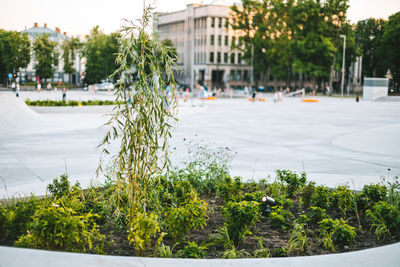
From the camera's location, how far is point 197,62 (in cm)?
12288

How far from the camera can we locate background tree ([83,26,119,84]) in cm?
9456

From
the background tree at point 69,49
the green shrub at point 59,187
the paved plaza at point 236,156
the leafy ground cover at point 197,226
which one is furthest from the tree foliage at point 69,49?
the leafy ground cover at point 197,226

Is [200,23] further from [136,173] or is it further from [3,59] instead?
[136,173]

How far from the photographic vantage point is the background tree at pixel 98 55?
3723 inches

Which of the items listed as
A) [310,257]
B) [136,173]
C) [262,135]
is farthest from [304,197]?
[262,135]

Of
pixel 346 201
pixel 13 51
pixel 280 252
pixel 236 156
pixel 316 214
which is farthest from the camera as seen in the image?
pixel 13 51

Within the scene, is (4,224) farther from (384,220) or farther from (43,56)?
(43,56)

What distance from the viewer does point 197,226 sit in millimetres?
5922

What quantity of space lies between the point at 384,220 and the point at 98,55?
92505 millimetres

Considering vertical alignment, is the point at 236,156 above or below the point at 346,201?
below

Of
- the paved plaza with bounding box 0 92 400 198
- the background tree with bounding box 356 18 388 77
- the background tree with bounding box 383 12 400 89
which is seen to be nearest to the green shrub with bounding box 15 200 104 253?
the paved plaza with bounding box 0 92 400 198

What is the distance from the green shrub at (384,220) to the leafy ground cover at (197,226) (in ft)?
0.04

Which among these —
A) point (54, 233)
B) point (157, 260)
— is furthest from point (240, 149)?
point (54, 233)

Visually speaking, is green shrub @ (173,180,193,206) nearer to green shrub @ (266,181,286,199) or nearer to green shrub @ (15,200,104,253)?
green shrub @ (266,181,286,199)
